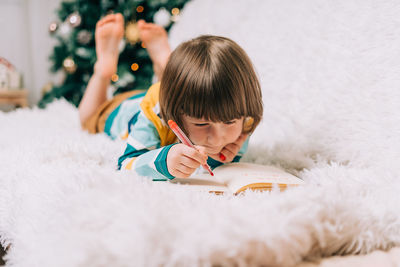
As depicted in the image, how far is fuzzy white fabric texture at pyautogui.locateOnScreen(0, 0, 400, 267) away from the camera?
0.30m

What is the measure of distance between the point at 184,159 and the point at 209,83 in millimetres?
138

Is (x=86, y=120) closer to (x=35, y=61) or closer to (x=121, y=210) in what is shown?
(x=121, y=210)

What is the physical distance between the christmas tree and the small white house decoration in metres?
0.22

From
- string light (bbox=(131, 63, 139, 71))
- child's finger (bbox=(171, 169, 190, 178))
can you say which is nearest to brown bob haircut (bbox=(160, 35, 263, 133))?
child's finger (bbox=(171, 169, 190, 178))

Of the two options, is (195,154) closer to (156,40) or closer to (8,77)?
(156,40)

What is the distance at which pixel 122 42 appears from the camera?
1669 millimetres

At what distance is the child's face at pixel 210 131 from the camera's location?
574mm

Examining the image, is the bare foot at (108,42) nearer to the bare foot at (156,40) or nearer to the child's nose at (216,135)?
the bare foot at (156,40)

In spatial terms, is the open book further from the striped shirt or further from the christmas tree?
the christmas tree

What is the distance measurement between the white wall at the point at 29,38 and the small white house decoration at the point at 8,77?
0.59 ft

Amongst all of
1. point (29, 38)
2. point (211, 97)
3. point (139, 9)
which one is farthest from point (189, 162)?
point (29, 38)

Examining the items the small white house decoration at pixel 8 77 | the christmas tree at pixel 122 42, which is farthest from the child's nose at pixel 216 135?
the small white house decoration at pixel 8 77

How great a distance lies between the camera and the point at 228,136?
598mm

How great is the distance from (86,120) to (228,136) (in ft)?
2.26
